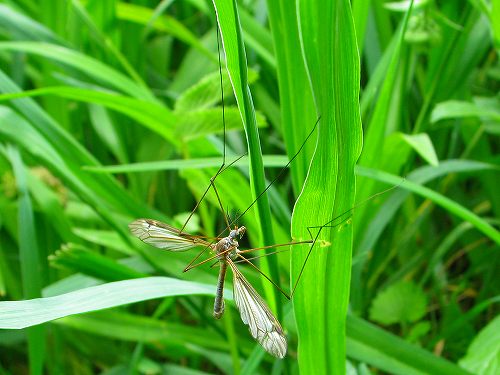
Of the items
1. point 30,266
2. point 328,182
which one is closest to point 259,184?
point 328,182

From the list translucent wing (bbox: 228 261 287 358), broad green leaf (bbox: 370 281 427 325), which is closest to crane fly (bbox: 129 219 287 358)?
translucent wing (bbox: 228 261 287 358)

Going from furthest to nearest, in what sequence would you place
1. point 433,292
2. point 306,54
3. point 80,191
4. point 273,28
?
point 433,292 < point 80,191 < point 273,28 < point 306,54

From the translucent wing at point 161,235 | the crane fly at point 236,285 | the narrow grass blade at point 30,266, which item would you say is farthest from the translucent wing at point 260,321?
the narrow grass blade at point 30,266

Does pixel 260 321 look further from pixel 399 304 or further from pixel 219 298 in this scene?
pixel 399 304

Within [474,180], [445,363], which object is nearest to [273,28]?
[445,363]

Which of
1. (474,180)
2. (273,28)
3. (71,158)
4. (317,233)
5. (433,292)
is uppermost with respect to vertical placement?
(273,28)

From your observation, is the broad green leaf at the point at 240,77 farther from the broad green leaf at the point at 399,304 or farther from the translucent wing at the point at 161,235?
the broad green leaf at the point at 399,304

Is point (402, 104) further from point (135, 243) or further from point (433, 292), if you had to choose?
point (135, 243)

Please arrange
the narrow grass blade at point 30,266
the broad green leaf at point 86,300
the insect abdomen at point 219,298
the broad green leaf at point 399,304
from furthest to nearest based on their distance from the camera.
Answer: the broad green leaf at point 399,304
the narrow grass blade at point 30,266
the insect abdomen at point 219,298
the broad green leaf at point 86,300
